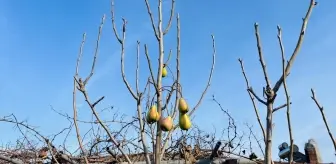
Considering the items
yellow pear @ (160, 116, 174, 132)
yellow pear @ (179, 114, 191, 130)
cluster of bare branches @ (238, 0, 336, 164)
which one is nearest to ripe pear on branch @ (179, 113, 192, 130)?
yellow pear @ (179, 114, 191, 130)

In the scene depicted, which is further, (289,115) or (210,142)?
(210,142)

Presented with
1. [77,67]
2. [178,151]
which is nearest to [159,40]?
[77,67]

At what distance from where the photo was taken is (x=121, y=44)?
97.5 inches

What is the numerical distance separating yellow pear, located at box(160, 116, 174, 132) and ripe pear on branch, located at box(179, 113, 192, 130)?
107 mm

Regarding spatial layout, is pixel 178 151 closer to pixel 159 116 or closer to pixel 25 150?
pixel 25 150

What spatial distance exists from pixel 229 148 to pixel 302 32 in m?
2.82

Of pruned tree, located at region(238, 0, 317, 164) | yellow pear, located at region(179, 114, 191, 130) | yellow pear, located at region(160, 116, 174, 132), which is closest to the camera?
pruned tree, located at region(238, 0, 317, 164)

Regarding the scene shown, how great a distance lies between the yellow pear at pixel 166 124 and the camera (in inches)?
83.0

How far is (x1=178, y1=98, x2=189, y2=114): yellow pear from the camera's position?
2.31m

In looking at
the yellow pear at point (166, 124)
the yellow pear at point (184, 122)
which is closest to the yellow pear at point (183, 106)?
the yellow pear at point (184, 122)

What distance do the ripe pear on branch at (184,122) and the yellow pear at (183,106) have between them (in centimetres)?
3

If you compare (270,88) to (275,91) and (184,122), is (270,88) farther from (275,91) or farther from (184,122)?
(184,122)

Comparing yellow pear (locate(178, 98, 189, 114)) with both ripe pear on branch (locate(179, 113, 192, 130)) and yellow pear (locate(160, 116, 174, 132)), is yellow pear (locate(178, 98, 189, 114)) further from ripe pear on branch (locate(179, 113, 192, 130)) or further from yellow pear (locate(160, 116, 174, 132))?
yellow pear (locate(160, 116, 174, 132))

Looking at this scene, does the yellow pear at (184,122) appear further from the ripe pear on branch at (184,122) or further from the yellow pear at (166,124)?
the yellow pear at (166,124)
